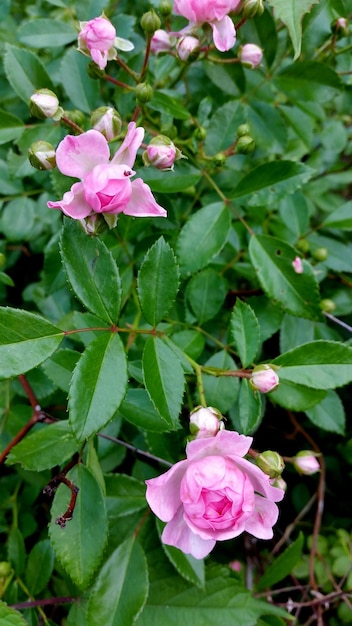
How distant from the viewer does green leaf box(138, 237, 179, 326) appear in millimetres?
831

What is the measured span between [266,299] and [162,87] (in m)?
0.58

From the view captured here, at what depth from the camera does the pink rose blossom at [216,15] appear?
90cm

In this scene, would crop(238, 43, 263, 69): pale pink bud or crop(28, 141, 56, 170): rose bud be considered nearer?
crop(28, 141, 56, 170): rose bud

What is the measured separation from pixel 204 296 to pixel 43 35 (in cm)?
76

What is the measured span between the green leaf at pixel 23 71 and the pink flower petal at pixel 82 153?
519 millimetres

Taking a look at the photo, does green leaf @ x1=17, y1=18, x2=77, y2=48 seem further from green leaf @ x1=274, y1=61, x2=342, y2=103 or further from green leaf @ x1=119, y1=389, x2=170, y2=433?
green leaf @ x1=119, y1=389, x2=170, y2=433

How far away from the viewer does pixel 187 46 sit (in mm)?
962

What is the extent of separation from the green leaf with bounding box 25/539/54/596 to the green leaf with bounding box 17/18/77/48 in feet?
3.79

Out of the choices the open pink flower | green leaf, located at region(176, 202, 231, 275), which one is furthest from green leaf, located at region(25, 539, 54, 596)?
the open pink flower

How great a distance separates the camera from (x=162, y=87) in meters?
1.29

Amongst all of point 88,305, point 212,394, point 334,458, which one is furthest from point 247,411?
point 334,458

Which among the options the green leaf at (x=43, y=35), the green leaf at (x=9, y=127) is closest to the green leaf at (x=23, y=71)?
the green leaf at (x=9, y=127)

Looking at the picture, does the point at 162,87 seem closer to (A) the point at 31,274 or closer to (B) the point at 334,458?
(A) the point at 31,274

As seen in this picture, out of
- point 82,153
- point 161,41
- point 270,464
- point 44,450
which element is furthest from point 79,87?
point 270,464
